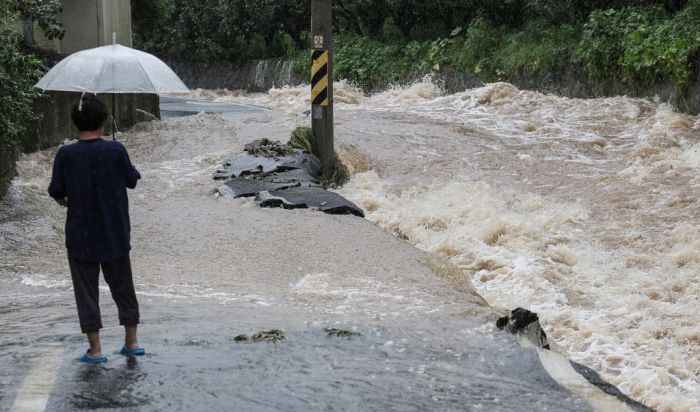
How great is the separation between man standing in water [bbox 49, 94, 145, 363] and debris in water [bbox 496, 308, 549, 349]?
237 centimetres

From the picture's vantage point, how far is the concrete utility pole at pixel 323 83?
13406 mm

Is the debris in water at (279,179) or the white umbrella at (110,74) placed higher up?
the white umbrella at (110,74)

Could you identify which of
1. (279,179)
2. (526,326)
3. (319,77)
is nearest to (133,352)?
(526,326)

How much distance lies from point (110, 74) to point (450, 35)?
72.6ft

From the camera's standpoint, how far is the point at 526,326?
5.78 metres

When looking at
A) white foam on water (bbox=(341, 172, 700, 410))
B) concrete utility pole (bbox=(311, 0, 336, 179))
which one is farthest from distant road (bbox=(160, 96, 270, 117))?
white foam on water (bbox=(341, 172, 700, 410))

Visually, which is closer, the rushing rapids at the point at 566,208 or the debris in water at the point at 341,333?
the debris in water at the point at 341,333

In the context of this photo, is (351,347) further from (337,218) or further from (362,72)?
(362,72)

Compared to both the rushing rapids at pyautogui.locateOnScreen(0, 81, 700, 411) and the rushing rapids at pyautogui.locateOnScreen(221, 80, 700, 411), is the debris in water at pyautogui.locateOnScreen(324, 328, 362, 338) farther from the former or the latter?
the rushing rapids at pyautogui.locateOnScreen(221, 80, 700, 411)

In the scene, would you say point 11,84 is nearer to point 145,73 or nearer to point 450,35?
point 145,73

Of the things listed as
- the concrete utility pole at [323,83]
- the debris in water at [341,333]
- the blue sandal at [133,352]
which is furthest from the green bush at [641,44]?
the blue sandal at [133,352]

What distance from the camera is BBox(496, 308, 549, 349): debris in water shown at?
227 inches

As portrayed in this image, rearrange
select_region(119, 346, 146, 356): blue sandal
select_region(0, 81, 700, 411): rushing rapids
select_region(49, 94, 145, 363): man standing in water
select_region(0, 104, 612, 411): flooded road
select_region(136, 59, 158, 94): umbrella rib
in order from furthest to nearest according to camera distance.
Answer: select_region(136, 59, 158, 94): umbrella rib, select_region(0, 81, 700, 411): rushing rapids, select_region(119, 346, 146, 356): blue sandal, select_region(49, 94, 145, 363): man standing in water, select_region(0, 104, 612, 411): flooded road

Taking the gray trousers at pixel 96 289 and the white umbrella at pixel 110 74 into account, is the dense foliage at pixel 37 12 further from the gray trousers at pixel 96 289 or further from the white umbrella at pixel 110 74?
the gray trousers at pixel 96 289
